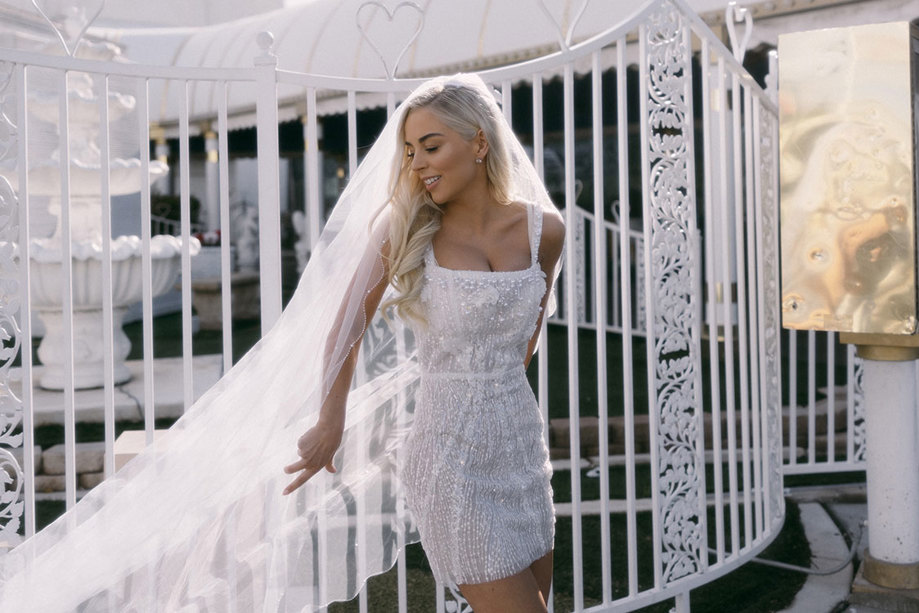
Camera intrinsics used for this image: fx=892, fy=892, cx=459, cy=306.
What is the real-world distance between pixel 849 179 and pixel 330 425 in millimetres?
2182

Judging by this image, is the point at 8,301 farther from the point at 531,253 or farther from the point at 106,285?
the point at 531,253

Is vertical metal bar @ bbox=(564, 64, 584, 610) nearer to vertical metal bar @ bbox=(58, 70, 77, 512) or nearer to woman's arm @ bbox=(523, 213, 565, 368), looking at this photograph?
woman's arm @ bbox=(523, 213, 565, 368)

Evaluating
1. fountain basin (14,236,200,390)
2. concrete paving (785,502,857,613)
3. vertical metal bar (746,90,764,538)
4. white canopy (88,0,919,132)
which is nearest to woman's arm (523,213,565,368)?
vertical metal bar (746,90,764,538)

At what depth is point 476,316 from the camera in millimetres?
2051

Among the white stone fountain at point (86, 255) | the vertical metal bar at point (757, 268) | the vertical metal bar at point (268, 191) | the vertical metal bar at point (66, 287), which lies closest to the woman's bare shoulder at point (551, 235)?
the vertical metal bar at point (268, 191)

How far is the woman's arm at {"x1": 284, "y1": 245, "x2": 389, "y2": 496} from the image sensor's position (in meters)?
2.04

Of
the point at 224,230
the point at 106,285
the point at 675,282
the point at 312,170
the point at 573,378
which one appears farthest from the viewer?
the point at 675,282

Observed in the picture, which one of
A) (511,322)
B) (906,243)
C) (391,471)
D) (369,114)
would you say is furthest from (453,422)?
(369,114)

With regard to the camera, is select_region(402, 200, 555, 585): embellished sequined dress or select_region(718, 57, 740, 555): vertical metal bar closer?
select_region(402, 200, 555, 585): embellished sequined dress

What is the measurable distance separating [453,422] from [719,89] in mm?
2176

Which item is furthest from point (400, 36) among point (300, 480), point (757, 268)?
point (300, 480)

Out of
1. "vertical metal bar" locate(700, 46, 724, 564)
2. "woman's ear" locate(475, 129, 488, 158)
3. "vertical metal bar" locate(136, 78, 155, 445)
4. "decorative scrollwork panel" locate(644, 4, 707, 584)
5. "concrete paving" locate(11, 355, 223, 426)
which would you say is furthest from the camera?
"concrete paving" locate(11, 355, 223, 426)

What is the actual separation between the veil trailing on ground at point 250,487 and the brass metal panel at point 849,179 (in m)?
1.40

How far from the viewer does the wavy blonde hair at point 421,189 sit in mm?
2057
